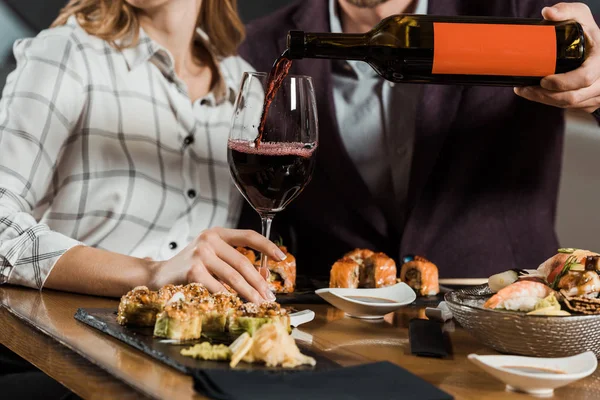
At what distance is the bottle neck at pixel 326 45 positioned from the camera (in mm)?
1345

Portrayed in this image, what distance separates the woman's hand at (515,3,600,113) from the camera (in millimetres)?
1482

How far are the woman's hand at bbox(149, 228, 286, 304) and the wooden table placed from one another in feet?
0.37

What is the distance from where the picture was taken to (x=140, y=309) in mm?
1214

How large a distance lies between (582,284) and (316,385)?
1.50 ft

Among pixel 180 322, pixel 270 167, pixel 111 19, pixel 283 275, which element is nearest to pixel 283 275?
pixel 283 275

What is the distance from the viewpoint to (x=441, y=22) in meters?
1.38

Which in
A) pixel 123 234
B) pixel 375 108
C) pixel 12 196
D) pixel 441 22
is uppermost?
pixel 441 22

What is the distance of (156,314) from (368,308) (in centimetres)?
40

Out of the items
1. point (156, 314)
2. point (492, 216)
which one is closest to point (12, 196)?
point (156, 314)

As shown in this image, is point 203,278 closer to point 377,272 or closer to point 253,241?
point 253,241

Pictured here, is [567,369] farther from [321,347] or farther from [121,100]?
[121,100]

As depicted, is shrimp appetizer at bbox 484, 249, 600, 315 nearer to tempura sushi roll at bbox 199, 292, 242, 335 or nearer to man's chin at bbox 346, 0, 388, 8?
tempura sushi roll at bbox 199, 292, 242, 335

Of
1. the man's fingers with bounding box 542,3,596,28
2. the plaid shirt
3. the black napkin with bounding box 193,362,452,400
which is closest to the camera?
the black napkin with bounding box 193,362,452,400

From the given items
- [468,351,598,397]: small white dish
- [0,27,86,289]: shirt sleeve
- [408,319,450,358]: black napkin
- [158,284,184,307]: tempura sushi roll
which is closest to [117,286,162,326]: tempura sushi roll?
[158,284,184,307]: tempura sushi roll
